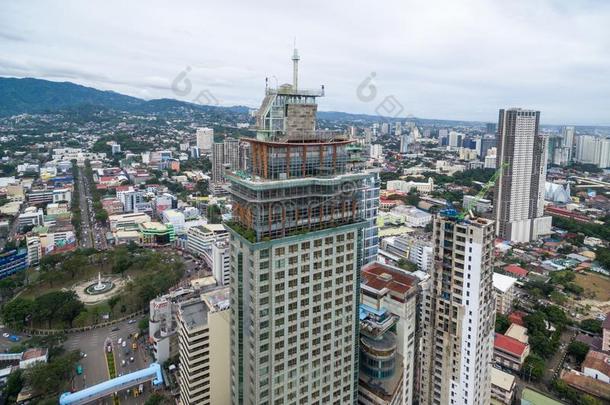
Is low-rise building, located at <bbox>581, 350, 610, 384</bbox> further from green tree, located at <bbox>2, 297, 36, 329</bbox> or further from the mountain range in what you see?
the mountain range

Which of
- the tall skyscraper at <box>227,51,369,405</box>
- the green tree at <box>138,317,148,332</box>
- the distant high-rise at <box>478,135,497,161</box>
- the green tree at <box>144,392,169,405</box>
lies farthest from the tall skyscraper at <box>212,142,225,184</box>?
the distant high-rise at <box>478,135,497,161</box>

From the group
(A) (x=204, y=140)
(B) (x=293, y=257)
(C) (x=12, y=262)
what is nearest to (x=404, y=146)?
(A) (x=204, y=140)

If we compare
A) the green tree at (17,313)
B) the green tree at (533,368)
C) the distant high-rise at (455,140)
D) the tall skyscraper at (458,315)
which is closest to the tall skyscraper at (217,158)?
the green tree at (17,313)

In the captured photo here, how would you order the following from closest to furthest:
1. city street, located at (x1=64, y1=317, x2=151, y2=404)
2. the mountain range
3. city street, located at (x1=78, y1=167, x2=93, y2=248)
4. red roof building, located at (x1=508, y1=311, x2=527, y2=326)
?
city street, located at (x1=64, y1=317, x2=151, y2=404) → red roof building, located at (x1=508, y1=311, x2=527, y2=326) → city street, located at (x1=78, y1=167, x2=93, y2=248) → the mountain range

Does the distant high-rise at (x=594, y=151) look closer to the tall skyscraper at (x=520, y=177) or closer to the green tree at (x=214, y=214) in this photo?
the tall skyscraper at (x=520, y=177)

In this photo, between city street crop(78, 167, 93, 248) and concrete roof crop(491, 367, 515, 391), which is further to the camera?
city street crop(78, 167, 93, 248)

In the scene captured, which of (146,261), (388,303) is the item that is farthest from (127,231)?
(388,303)
